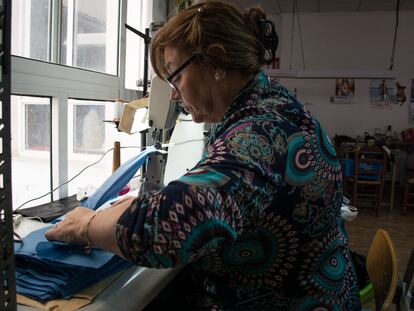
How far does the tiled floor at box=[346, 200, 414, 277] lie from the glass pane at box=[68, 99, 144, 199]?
2.35m

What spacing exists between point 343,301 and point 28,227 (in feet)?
3.20

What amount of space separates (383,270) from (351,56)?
5636mm

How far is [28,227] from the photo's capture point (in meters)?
1.20

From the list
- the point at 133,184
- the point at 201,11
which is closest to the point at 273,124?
the point at 201,11

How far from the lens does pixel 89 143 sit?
7.07 ft

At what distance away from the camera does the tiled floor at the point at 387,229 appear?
329cm

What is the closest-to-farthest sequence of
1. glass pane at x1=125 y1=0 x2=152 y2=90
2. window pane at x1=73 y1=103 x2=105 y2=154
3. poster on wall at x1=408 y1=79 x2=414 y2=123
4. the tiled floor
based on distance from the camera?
1. window pane at x1=73 y1=103 x2=105 y2=154
2. glass pane at x1=125 y1=0 x2=152 y2=90
3. the tiled floor
4. poster on wall at x1=408 y1=79 x2=414 y2=123

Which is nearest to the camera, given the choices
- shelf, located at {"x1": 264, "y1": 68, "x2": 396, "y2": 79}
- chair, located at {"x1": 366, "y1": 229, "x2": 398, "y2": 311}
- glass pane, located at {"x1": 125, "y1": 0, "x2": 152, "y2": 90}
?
→ chair, located at {"x1": 366, "y1": 229, "x2": 398, "y2": 311}

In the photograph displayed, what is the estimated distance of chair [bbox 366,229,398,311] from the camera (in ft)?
3.35

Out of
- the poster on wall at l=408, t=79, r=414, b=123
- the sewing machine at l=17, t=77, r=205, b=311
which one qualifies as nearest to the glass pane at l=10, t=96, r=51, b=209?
the sewing machine at l=17, t=77, r=205, b=311

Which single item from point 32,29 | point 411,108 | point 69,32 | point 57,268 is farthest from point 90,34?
point 411,108

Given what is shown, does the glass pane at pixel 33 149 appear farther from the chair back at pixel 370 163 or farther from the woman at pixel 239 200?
the chair back at pixel 370 163

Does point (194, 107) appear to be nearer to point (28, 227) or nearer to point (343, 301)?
point (343, 301)

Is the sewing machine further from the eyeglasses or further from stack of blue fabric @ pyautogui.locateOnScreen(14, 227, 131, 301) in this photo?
the eyeglasses
